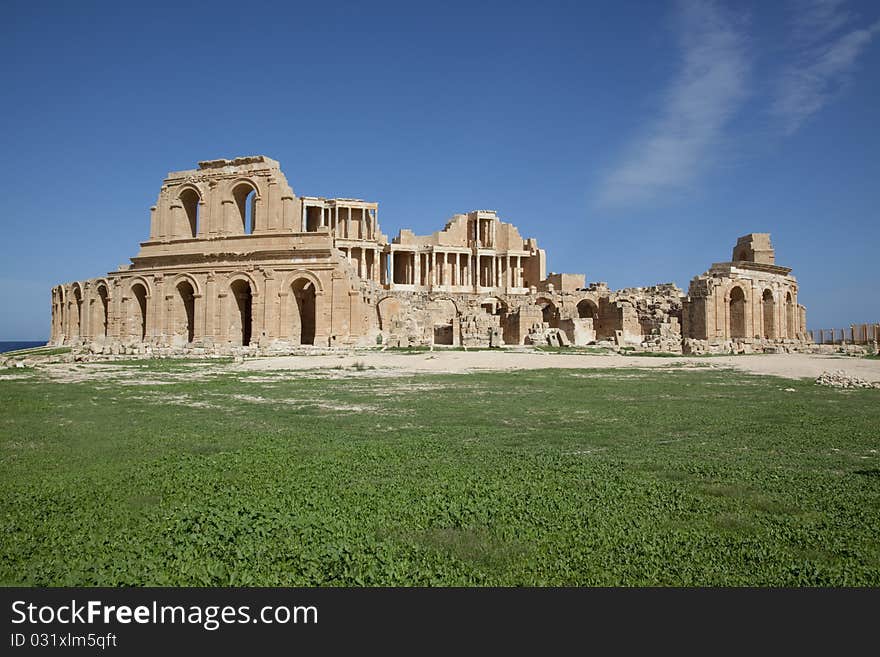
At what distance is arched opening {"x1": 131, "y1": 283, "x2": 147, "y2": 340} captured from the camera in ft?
120

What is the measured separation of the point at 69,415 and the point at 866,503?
10997 mm

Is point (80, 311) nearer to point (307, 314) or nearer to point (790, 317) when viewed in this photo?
point (307, 314)

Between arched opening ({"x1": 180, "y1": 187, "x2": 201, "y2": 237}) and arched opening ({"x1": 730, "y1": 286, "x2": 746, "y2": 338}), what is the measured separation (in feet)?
123

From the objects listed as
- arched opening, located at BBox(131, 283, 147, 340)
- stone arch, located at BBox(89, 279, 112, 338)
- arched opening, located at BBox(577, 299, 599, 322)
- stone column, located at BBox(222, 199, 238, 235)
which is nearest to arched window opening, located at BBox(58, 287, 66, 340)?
stone arch, located at BBox(89, 279, 112, 338)

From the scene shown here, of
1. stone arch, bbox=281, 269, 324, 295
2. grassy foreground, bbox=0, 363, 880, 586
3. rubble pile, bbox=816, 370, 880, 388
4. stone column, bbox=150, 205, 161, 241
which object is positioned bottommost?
grassy foreground, bbox=0, 363, 880, 586

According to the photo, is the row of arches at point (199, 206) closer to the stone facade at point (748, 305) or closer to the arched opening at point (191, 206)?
the arched opening at point (191, 206)

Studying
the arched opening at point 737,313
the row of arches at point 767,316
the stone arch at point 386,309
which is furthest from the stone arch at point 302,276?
the arched opening at point 737,313

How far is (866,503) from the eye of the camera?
15.2 feet

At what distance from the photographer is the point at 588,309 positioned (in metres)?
51.7

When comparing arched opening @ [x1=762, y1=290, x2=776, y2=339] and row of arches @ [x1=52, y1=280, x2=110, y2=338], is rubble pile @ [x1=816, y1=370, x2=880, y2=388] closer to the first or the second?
arched opening @ [x1=762, y1=290, x2=776, y2=339]

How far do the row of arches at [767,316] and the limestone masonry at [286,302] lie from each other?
83 millimetres

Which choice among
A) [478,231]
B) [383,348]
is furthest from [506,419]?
[478,231]

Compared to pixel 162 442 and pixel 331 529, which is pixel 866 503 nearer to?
pixel 331 529

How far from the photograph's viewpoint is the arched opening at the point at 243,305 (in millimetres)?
34281
